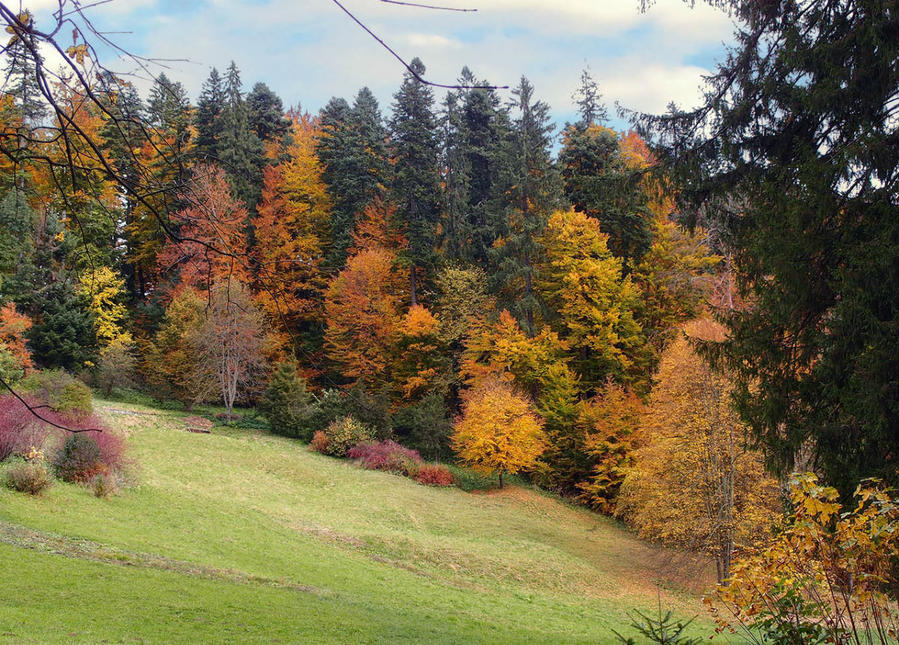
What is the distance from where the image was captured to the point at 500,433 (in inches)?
909

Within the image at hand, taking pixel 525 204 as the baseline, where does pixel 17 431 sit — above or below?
below

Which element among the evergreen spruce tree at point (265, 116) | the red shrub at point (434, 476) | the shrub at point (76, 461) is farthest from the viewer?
the evergreen spruce tree at point (265, 116)

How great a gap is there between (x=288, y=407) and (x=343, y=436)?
11.6ft

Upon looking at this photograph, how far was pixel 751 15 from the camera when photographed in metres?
7.34

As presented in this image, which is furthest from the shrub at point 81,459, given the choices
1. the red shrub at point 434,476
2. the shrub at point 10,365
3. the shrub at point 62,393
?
the red shrub at point 434,476

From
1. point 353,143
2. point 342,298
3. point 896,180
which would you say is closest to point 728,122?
point 896,180

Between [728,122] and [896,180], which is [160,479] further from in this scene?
[896,180]

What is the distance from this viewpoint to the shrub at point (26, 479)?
480 inches

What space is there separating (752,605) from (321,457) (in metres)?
22.6

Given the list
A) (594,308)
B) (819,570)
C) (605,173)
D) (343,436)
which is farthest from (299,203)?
(819,570)

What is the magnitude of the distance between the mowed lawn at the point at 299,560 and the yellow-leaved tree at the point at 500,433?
1473mm

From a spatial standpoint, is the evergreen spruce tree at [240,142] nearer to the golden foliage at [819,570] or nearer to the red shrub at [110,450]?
the red shrub at [110,450]

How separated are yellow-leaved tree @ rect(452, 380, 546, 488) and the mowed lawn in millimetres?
1473

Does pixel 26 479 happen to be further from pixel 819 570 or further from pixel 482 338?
pixel 482 338
